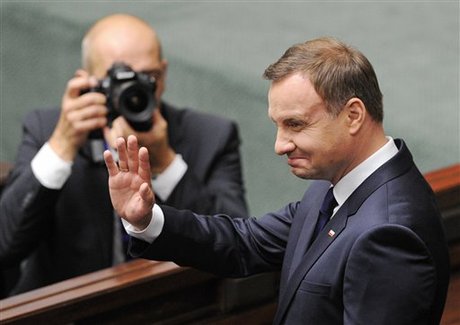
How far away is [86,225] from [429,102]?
2.40 meters

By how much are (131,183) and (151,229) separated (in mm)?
91

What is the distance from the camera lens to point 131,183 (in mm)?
1614

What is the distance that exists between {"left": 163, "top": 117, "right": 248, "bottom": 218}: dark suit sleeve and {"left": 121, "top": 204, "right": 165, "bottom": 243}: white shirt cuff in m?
0.83

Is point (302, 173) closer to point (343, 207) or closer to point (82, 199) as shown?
point (343, 207)

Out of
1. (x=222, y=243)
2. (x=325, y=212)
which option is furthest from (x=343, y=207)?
(x=222, y=243)

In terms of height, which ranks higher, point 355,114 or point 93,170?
point 355,114

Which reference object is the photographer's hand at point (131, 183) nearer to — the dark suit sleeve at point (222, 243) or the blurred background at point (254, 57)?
the dark suit sleeve at point (222, 243)

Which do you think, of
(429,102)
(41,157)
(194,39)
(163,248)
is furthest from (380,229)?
(194,39)

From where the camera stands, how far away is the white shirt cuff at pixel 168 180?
97.7 inches

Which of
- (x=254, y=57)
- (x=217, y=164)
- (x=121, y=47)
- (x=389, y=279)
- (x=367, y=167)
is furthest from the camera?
(x=254, y=57)

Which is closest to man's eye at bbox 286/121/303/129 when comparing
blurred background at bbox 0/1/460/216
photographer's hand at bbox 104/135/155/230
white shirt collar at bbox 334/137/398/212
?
white shirt collar at bbox 334/137/398/212

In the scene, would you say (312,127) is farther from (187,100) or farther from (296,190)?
(187,100)

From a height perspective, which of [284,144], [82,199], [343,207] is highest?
[284,144]

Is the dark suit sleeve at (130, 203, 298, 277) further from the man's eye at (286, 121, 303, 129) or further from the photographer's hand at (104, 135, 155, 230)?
the man's eye at (286, 121, 303, 129)
